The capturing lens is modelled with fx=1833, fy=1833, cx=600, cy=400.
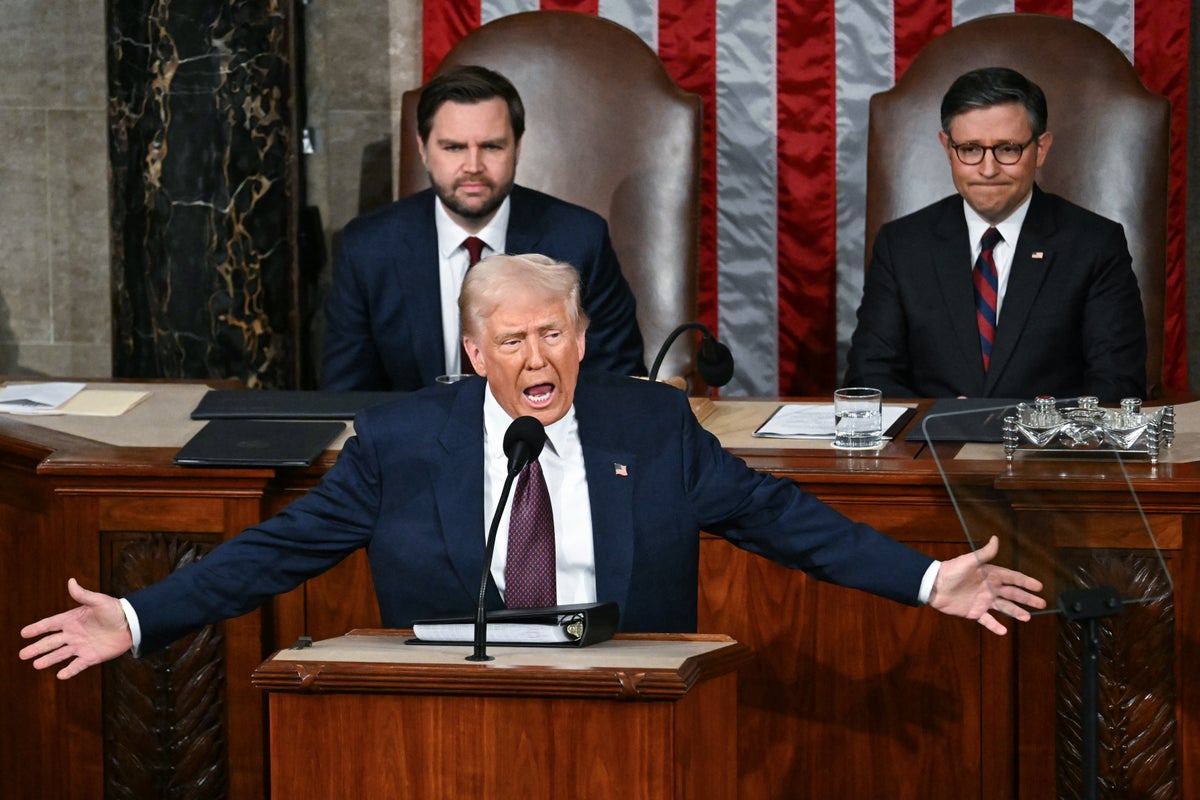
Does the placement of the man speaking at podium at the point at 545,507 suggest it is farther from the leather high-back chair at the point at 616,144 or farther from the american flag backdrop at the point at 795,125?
the american flag backdrop at the point at 795,125

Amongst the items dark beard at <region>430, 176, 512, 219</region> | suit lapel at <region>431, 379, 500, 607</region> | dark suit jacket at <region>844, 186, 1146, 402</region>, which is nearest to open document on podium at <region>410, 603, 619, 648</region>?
suit lapel at <region>431, 379, 500, 607</region>

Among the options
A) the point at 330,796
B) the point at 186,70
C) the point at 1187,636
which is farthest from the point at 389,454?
the point at 186,70

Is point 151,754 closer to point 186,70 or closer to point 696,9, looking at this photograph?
point 186,70

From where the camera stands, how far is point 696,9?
552 cm

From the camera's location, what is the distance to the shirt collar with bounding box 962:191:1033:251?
4.60m

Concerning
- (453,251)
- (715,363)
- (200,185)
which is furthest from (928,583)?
(200,185)

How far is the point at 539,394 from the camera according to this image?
9.33 ft

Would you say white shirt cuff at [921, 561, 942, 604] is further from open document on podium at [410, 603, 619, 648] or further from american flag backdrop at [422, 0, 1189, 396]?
american flag backdrop at [422, 0, 1189, 396]

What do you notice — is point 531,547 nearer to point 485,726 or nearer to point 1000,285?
point 485,726

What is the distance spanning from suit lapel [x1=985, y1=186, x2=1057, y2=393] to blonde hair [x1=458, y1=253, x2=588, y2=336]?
194 cm

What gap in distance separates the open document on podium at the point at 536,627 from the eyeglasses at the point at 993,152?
2485 mm

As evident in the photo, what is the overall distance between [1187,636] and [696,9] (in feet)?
9.63

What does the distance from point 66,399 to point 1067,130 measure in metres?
2.78

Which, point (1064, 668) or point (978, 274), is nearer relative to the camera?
point (1064, 668)
